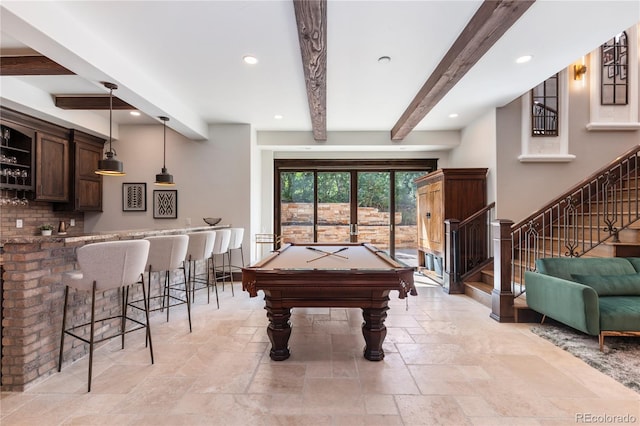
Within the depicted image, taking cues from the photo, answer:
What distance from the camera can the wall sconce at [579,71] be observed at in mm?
4809

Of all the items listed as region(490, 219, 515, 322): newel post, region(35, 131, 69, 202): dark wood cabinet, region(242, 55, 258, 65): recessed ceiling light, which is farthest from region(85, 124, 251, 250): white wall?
region(490, 219, 515, 322): newel post

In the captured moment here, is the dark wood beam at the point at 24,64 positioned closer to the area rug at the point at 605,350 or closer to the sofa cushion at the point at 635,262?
the area rug at the point at 605,350

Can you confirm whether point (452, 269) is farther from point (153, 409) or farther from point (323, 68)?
point (153, 409)

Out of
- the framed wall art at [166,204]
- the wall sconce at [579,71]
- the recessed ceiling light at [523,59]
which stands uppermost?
the wall sconce at [579,71]

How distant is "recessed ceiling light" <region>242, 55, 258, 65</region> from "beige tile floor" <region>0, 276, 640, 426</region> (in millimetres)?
3025

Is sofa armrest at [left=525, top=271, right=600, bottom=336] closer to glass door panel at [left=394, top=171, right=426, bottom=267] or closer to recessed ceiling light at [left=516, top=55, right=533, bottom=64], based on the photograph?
recessed ceiling light at [left=516, top=55, right=533, bottom=64]

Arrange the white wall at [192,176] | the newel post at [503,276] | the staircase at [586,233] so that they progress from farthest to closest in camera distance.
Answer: the white wall at [192,176] → the staircase at [586,233] → the newel post at [503,276]

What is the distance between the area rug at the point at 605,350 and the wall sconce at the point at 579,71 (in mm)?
4115

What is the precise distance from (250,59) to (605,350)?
4562 mm

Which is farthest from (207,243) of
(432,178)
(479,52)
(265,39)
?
(432,178)

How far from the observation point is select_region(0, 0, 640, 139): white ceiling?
2.46m

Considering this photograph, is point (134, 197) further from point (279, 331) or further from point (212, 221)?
point (279, 331)

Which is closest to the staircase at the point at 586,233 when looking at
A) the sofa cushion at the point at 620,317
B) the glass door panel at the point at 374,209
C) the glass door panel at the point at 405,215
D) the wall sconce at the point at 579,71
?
the sofa cushion at the point at 620,317

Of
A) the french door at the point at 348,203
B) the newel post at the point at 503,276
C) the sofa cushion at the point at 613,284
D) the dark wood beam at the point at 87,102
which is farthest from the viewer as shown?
the french door at the point at 348,203
